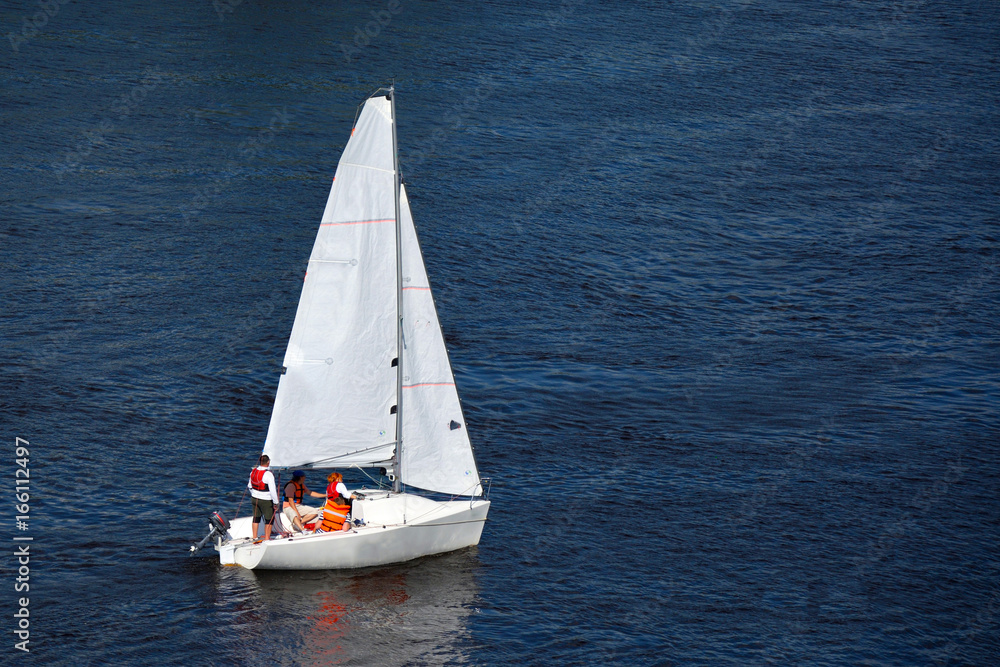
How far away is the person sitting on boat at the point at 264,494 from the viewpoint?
125ft

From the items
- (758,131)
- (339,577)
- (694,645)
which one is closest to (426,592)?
(339,577)

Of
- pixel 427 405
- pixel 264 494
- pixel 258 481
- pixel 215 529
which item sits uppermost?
pixel 427 405

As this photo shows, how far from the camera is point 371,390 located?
132 ft

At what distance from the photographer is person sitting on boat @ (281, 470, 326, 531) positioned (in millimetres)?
39500

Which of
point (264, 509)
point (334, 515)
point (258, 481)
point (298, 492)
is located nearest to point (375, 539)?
point (334, 515)

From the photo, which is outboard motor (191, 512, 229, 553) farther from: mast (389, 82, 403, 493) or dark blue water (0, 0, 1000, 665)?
mast (389, 82, 403, 493)

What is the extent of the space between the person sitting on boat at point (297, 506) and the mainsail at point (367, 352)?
2.38 ft

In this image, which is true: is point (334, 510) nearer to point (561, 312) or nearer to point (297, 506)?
point (297, 506)

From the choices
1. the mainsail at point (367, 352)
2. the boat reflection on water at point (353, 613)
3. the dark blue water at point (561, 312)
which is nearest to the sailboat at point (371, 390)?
the mainsail at point (367, 352)

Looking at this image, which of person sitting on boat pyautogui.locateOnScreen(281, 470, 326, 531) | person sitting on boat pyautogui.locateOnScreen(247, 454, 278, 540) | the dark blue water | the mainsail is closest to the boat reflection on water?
the dark blue water

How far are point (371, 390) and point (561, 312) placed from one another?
87.9 ft

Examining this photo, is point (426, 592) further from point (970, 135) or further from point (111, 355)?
point (970, 135)

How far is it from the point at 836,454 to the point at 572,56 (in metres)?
55.6

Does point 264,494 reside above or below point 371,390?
below
